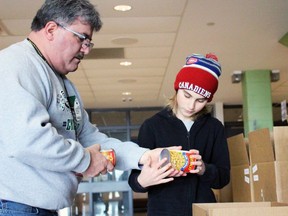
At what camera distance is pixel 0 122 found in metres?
1.19

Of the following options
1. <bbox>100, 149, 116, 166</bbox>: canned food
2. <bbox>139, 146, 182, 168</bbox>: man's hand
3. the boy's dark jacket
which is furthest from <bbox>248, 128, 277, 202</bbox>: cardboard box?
<bbox>100, 149, 116, 166</bbox>: canned food

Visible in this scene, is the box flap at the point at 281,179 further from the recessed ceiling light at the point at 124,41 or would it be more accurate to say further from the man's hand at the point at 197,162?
the recessed ceiling light at the point at 124,41

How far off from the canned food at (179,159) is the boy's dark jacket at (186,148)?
210mm

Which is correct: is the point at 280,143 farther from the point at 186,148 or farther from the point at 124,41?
the point at 124,41

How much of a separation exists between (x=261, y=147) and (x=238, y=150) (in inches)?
16.7

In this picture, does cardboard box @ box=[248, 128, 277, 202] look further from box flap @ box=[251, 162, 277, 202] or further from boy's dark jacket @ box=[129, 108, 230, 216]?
boy's dark jacket @ box=[129, 108, 230, 216]

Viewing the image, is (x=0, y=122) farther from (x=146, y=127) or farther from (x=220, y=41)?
(x=220, y=41)

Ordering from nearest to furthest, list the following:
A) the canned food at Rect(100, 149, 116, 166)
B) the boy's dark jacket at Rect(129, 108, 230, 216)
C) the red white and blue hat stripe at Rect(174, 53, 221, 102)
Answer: the canned food at Rect(100, 149, 116, 166) < the boy's dark jacket at Rect(129, 108, 230, 216) < the red white and blue hat stripe at Rect(174, 53, 221, 102)

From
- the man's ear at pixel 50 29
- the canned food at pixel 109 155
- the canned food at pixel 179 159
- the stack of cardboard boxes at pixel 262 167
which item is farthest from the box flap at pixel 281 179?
the man's ear at pixel 50 29

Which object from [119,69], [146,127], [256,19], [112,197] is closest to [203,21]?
[256,19]

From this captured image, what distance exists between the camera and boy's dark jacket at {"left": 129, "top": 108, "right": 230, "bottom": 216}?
1813 millimetres

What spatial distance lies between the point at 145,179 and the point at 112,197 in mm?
7588

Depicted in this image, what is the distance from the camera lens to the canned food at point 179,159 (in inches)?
60.3

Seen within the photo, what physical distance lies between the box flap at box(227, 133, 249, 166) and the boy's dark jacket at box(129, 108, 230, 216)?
2.36 feet
